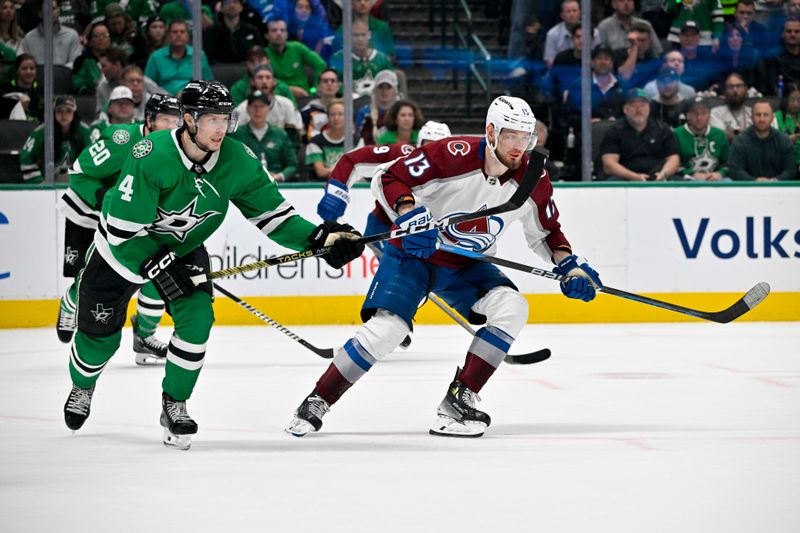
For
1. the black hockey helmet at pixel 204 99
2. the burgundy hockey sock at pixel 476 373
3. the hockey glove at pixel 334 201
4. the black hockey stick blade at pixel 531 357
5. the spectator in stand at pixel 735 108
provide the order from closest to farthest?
the black hockey helmet at pixel 204 99 → the burgundy hockey sock at pixel 476 373 → the black hockey stick blade at pixel 531 357 → the hockey glove at pixel 334 201 → the spectator in stand at pixel 735 108

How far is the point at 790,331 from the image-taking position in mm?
7316

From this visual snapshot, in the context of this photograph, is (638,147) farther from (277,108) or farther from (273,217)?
(273,217)

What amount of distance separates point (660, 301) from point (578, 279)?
50 cm

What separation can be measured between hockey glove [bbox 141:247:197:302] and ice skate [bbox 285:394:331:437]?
1.71ft

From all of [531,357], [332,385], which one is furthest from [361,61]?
[332,385]

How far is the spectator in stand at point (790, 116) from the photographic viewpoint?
315 inches

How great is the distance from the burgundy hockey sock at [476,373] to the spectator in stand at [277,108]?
410 centimetres

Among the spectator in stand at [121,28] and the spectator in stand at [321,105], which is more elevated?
the spectator in stand at [121,28]

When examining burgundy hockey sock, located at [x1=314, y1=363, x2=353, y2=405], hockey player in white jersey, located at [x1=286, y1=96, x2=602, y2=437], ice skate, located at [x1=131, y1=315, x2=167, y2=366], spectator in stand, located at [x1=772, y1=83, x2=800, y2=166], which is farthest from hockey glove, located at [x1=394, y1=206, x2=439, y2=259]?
spectator in stand, located at [x1=772, y1=83, x2=800, y2=166]

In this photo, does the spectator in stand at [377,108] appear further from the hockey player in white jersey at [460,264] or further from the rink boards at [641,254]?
the hockey player in white jersey at [460,264]

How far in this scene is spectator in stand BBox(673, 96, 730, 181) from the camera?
26.2 ft

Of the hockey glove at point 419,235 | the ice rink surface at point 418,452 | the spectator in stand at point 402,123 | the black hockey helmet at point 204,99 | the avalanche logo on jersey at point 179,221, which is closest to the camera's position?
the ice rink surface at point 418,452

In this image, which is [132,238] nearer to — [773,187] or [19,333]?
[19,333]

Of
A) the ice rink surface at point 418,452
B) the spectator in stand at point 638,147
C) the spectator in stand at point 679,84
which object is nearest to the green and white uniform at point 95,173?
the ice rink surface at point 418,452
